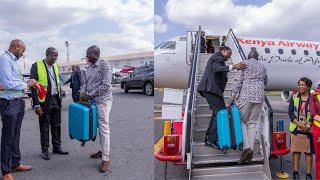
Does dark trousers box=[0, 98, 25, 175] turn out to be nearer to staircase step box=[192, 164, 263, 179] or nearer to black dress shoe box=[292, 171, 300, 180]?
staircase step box=[192, 164, 263, 179]

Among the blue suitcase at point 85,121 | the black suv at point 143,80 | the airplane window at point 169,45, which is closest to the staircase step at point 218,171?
the blue suitcase at point 85,121

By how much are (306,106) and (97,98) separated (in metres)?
3.13

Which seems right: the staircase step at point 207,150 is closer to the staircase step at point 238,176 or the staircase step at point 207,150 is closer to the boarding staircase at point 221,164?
the boarding staircase at point 221,164

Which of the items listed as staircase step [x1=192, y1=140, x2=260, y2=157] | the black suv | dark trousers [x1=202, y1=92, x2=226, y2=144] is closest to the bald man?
staircase step [x1=192, y1=140, x2=260, y2=157]

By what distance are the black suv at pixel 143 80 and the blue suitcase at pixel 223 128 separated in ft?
50.7

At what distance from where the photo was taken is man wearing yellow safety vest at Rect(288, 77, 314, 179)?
5602mm

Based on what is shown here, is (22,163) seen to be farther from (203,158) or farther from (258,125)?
(258,125)

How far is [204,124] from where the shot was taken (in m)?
7.38

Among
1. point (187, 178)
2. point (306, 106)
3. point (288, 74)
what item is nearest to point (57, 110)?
point (187, 178)

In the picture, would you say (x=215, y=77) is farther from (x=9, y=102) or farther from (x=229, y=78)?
(x=229, y=78)

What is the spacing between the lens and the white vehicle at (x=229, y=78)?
566 centimetres

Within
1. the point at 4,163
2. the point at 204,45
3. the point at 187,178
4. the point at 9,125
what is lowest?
the point at 187,178

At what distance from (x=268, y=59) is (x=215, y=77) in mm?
8036

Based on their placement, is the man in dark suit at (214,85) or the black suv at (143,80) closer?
the man in dark suit at (214,85)
